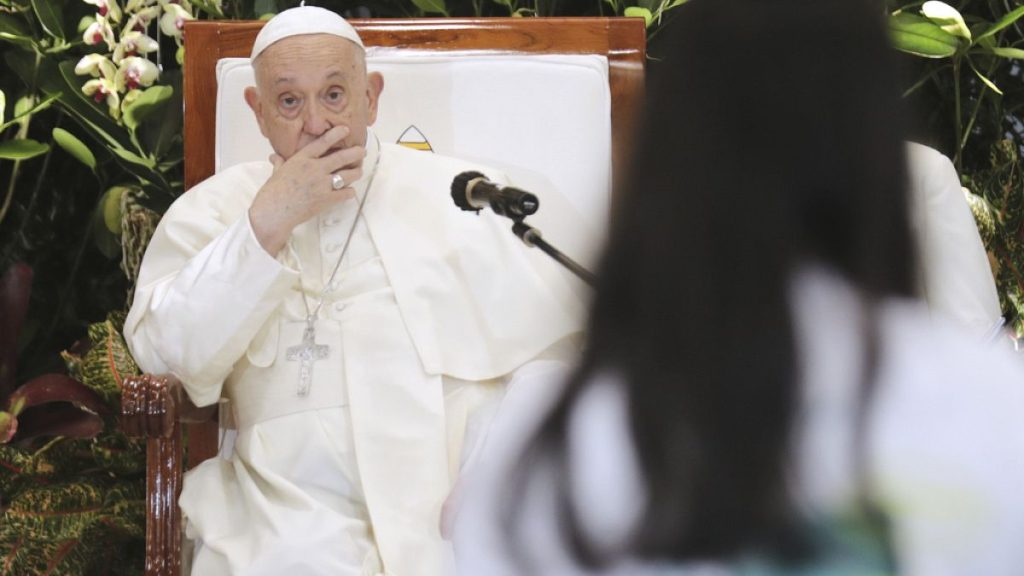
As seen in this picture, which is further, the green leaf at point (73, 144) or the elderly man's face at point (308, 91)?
the green leaf at point (73, 144)

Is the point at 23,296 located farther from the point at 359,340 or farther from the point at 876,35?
the point at 876,35

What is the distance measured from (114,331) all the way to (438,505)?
1417 millimetres

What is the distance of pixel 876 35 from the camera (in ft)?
3.40

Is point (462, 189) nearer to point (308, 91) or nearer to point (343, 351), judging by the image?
point (343, 351)

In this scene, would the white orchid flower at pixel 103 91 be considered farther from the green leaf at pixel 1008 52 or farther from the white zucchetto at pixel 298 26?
the green leaf at pixel 1008 52

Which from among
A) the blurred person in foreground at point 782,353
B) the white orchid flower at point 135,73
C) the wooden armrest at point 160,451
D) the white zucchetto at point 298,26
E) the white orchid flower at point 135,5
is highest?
the blurred person in foreground at point 782,353

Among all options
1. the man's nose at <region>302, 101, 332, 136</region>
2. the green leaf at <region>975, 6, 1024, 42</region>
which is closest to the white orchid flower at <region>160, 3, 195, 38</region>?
the man's nose at <region>302, 101, 332, 136</region>

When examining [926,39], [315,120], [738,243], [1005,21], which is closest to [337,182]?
[315,120]

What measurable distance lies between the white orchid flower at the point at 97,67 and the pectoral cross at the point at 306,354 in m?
1.22

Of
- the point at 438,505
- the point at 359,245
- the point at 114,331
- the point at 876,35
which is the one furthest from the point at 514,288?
the point at 876,35

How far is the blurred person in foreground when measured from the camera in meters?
0.99

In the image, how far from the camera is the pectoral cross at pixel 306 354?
3.03 metres

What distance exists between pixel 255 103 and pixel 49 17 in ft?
3.73

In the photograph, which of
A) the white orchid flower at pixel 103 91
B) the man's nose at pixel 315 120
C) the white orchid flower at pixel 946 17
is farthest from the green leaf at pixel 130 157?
the white orchid flower at pixel 946 17
